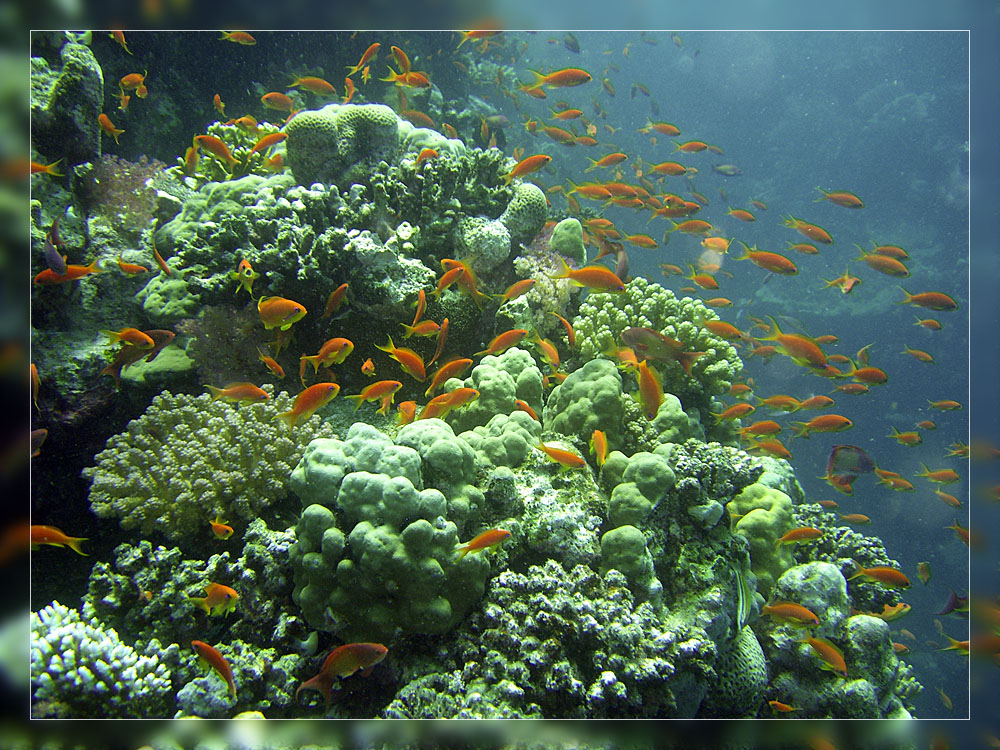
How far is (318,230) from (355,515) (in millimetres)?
3031

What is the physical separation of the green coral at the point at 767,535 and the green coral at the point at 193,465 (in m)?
3.66

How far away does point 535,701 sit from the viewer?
220cm

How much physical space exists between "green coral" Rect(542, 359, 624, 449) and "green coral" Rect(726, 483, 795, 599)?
1.28 m

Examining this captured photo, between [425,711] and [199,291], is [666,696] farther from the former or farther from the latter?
[199,291]

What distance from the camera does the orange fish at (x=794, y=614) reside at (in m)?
2.96

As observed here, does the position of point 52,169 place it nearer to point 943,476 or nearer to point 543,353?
point 543,353

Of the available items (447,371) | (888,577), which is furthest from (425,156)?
(888,577)

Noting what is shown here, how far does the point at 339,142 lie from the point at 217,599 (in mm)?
4887

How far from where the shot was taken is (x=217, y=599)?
241cm

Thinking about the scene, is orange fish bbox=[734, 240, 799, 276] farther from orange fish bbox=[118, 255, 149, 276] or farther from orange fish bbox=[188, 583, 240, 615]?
orange fish bbox=[118, 255, 149, 276]

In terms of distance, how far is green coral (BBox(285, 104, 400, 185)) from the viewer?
16.3 feet

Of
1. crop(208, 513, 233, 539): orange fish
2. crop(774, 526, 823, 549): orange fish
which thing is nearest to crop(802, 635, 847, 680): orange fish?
crop(774, 526, 823, 549): orange fish

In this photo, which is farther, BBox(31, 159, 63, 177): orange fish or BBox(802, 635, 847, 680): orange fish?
BBox(31, 159, 63, 177): orange fish

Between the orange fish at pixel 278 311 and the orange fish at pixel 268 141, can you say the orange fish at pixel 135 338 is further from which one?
the orange fish at pixel 268 141
